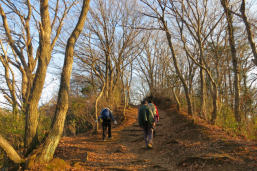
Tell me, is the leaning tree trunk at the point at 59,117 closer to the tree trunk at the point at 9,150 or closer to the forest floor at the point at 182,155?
the tree trunk at the point at 9,150

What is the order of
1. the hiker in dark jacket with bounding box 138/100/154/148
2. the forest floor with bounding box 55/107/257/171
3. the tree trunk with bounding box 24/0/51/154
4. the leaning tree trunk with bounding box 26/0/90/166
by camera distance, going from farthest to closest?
1. the hiker in dark jacket with bounding box 138/100/154/148
2. the tree trunk with bounding box 24/0/51/154
3. the leaning tree trunk with bounding box 26/0/90/166
4. the forest floor with bounding box 55/107/257/171

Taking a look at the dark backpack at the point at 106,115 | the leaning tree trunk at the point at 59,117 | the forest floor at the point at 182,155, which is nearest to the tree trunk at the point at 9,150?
the leaning tree trunk at the point at 59,117

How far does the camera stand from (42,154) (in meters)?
4.95

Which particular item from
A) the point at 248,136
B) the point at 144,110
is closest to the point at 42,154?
the point at 144,110

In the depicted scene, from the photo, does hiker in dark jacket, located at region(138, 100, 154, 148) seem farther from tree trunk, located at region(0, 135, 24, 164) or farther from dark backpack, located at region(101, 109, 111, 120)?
tree trunk, located at region(0, 135, 24, 164)

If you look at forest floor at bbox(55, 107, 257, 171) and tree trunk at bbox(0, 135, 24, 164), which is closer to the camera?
tree trunk at bbox(0, 135, 24, 164)

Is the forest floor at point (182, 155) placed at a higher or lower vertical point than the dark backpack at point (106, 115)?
lower

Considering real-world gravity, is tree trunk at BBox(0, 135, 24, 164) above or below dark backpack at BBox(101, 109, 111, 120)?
below

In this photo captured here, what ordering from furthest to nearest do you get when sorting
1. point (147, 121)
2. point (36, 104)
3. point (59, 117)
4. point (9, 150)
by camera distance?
point (147, 121) < point (36, 104) < point (59, 117) < point (9, 150)

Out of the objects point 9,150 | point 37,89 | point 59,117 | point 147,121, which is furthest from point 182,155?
point 37,89

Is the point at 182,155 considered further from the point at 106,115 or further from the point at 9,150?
the point at 9,150

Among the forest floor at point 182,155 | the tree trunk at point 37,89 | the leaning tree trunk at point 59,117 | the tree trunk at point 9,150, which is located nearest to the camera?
the tree trunk at point 9,150

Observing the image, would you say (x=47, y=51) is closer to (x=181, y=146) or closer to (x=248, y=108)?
(x=181, y=146)

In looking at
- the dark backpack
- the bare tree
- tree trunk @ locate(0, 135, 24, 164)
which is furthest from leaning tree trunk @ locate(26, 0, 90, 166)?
the dark backpack
